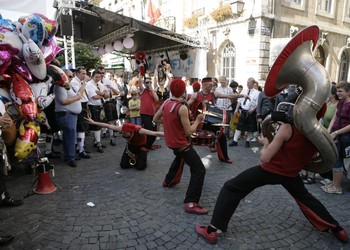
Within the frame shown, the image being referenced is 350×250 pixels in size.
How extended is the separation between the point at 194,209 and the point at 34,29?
11.3ft

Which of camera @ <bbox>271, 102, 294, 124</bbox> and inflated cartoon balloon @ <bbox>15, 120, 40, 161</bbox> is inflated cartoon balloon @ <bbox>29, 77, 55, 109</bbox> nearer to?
inflated cartoon balloon @ <bbox>15, 120, 40, 161</bbox>

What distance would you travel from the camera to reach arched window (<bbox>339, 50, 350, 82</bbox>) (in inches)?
618

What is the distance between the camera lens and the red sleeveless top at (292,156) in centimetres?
257

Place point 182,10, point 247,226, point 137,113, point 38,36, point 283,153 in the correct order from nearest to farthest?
point 283,153, point 247,226, point 38,36, point 137,113, point 182,10

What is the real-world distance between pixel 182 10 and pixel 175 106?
1370 centimetres

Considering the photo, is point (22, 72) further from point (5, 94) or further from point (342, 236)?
point (342, 236)

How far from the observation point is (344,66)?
52.9 feet

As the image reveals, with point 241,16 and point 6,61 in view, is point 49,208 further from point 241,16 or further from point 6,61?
point 241,16

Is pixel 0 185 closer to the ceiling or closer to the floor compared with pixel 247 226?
closer to the ceiling

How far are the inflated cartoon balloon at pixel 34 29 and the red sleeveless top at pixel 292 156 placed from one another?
368 cm

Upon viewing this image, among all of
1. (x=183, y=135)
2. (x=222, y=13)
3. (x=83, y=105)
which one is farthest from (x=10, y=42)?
(x=222, y=13)

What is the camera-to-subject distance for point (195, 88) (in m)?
5.59

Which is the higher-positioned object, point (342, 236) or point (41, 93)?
point (41, 93)

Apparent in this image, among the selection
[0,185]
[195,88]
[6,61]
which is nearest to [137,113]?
[195,88]
